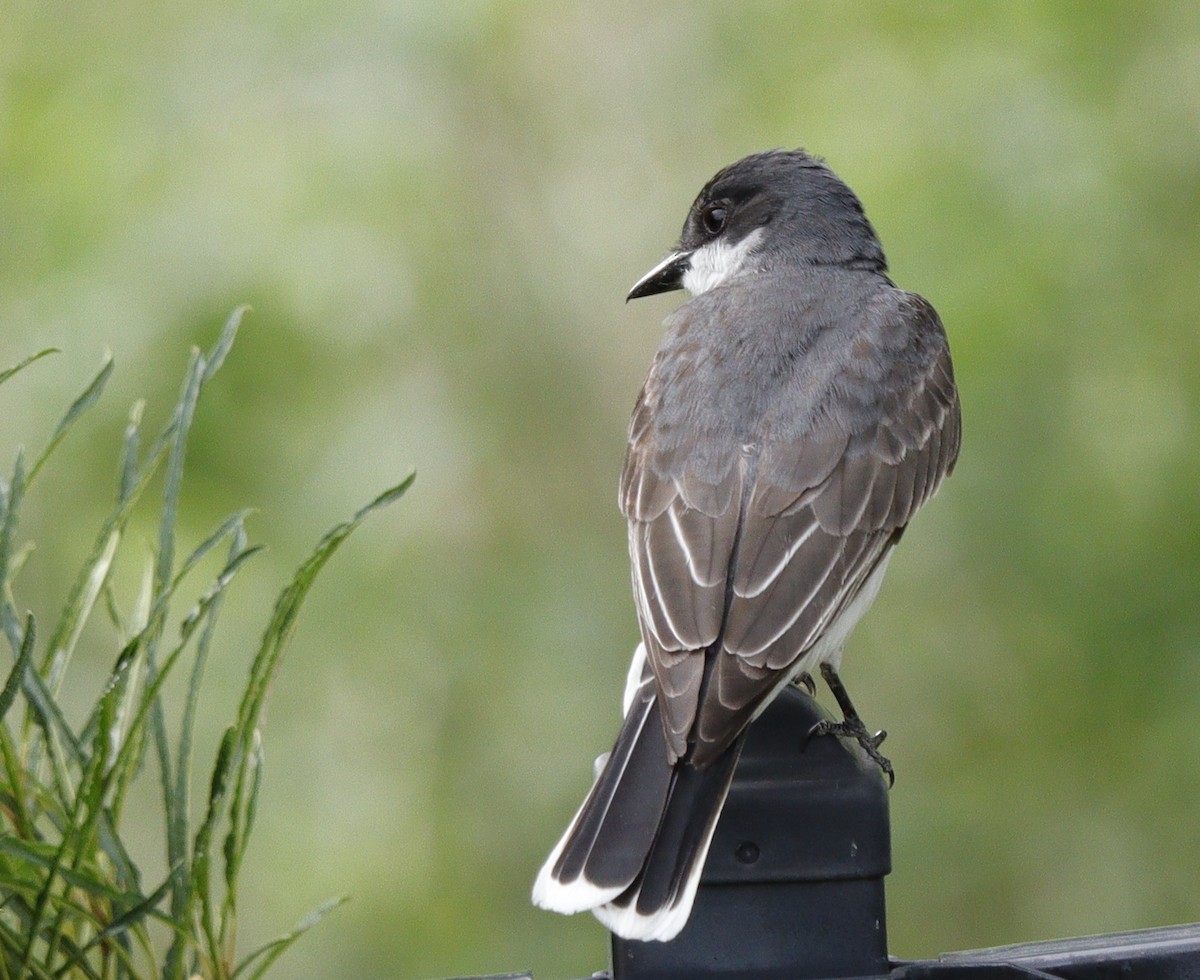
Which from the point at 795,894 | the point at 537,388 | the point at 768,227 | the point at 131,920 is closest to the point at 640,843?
the point at 795,894

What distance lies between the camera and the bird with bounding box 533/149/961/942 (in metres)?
2.10

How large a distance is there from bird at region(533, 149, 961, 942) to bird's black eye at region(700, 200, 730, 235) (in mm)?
55

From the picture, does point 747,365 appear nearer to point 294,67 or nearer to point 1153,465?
point 1153,465

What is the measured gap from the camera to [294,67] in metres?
5.52

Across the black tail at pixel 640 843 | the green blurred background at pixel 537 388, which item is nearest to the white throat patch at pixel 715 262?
the green blurred background at pixel 537 388

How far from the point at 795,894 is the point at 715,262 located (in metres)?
2.66

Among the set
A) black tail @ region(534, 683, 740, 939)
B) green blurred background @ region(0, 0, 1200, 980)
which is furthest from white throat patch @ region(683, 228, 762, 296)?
black tail @ region(534, 683, 740, 939)

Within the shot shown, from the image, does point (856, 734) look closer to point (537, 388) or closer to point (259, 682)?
point (259, 682)

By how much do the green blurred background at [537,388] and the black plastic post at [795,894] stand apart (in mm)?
3357

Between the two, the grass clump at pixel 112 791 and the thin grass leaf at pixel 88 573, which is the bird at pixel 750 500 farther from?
the thin grass leaf at pixel 88 573

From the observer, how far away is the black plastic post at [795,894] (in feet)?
6.14

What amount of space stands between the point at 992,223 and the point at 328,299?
6.92ft

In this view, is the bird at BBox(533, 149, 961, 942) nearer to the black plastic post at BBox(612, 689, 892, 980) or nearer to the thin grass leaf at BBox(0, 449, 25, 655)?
the black plastic post at BBox(612, 689, 892, 980)

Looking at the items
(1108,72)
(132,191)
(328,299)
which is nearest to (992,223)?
(1108,72)
